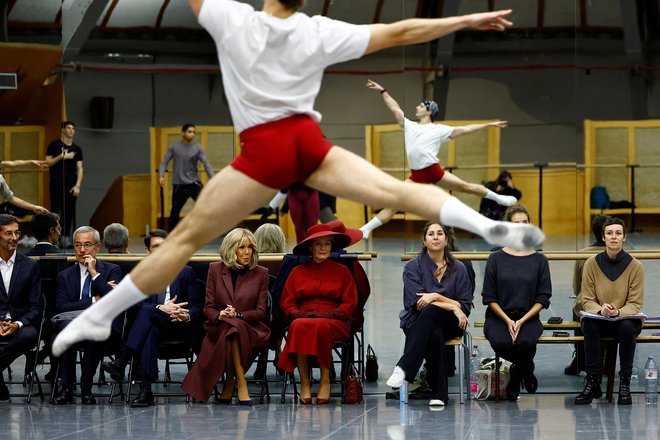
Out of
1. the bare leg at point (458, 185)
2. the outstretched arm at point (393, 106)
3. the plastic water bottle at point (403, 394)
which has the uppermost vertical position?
the outstretched arm at point (393, 106)

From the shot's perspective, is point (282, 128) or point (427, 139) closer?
point (282, 128)

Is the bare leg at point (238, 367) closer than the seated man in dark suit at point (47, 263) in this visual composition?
Yes

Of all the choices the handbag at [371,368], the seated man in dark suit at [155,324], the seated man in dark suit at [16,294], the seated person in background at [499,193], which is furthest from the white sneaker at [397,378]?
the seated person in background at [499,193]

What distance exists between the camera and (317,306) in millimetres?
8180

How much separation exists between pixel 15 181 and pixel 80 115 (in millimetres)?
767

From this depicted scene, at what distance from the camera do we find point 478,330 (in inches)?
390

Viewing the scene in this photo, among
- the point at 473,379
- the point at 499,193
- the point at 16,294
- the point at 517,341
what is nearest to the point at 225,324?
the point at 16,294

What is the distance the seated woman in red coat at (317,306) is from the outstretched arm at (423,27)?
146 inches

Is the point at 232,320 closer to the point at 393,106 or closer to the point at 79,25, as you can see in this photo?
the point at 393,106

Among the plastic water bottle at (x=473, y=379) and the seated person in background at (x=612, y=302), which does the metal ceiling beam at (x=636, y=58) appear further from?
the plastic water bottle at (x=473, y=379)

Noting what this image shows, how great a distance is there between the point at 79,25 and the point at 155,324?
315 cm

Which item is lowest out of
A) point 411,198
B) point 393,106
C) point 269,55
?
point 411,198

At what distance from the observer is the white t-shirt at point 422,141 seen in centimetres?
947

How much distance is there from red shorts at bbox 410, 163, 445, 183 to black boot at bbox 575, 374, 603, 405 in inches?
89.4
